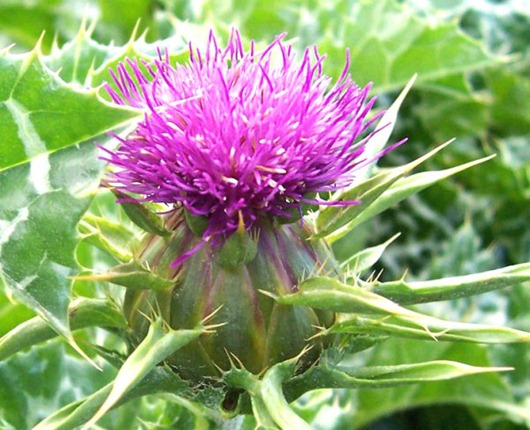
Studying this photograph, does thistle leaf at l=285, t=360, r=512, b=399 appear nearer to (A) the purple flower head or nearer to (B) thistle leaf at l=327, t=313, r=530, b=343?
(B) thistle leaf at l=327, t=313, r=530, b=343

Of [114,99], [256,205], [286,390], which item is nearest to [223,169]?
[256,205]

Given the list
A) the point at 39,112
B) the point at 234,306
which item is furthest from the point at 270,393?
the point at 39,112

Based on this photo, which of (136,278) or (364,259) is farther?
(364,259)

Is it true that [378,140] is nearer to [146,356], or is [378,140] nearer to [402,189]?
[402,189]

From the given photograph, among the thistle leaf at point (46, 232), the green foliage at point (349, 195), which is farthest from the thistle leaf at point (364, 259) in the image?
the thistle leaf at point (46, 232)

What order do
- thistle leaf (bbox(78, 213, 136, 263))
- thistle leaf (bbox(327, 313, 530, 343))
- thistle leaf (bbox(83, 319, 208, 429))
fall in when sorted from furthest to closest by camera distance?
thistle leaf (bbox(78, 213, 136, 263))
thistle leaf (bbox(327, 313, 530, 343))
thistle leaf (bbox(83, 319, 208, 429))

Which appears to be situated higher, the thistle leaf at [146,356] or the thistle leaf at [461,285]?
the thistle leaf at [146,356]

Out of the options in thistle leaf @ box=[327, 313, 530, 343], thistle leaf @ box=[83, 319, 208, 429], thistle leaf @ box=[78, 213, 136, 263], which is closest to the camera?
thistle leaf @ box=[83, 319, 208, 429]

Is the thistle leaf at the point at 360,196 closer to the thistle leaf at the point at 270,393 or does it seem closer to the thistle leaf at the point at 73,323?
the thistle leaf at the point at 270,393

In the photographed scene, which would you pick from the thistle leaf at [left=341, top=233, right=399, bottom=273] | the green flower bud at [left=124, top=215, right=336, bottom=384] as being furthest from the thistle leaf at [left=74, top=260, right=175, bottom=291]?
the thistle leaf at [left=341, top=233, right=399, bottom=273]
